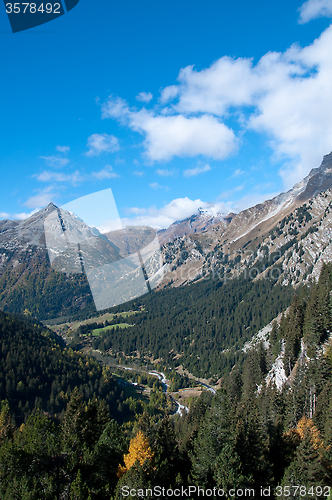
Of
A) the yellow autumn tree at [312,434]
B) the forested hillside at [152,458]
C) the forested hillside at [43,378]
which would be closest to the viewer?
the forested hillside at [152,458]

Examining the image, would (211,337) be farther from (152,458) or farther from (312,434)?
(152,458)

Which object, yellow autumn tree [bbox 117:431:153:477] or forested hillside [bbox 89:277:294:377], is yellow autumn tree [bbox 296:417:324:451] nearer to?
yellow autumn tree [bbox 117:431:153:477]

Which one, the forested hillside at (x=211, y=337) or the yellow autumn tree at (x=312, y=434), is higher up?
the yellow autumn tree at (x=312, y=434)

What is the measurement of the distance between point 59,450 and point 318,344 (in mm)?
41904

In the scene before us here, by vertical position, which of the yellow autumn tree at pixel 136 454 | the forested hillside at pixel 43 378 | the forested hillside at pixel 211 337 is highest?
the yellow autumn tree at pixel 136 454

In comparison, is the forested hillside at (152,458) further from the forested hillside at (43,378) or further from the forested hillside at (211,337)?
the forested hillside at (211,337)

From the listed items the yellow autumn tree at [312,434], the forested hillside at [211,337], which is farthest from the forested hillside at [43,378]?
the yellow autumn tree at [312,434]

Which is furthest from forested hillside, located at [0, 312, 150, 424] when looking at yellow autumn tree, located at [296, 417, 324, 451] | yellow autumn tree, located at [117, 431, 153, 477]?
yellow autumn tree, located at [296, 417, 324, 451]

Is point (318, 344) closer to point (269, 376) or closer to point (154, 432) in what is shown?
point (269, 376)

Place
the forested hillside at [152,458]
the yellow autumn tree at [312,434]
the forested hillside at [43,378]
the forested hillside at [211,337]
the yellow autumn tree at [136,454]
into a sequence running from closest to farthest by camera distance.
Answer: the forested hillside at [152,458], the yellow autumn tree at [136,454], the yellow autumn tree at [312,434], the forested hillside at [43,378], the forested hillside at [211,337]

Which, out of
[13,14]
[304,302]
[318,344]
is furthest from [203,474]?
[304,302]

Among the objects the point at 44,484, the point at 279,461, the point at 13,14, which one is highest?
the point at 13,14

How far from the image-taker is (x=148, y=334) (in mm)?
192750

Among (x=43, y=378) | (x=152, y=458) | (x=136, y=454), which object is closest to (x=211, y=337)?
(x=43, y=378)
